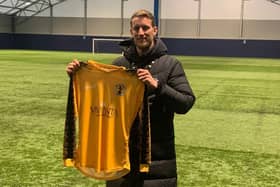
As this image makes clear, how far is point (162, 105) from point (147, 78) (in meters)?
0.31

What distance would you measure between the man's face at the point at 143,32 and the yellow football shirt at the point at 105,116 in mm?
196

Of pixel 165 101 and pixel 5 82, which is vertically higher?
pixel 165 101

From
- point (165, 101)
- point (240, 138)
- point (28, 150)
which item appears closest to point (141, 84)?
point (165, 101)

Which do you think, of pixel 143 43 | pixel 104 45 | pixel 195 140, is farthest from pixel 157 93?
pixel 104 45

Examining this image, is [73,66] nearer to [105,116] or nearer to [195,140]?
[105,116]

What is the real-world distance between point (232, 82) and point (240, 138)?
993 centimetres

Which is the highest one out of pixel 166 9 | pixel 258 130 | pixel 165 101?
pixel 166 9

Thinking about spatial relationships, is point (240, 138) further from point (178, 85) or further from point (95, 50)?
point (95, 50)

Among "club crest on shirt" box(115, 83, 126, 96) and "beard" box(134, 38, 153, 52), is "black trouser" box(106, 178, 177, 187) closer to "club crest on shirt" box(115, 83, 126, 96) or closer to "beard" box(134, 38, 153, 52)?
"club crest on shirt" box(115, 83, 126, 96)

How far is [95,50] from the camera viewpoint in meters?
44.4

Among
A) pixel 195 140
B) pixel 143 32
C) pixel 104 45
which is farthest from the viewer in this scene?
pixel 104 45

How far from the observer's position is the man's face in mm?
2945

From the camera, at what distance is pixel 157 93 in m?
2.90

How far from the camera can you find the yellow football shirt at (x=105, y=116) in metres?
2.95
